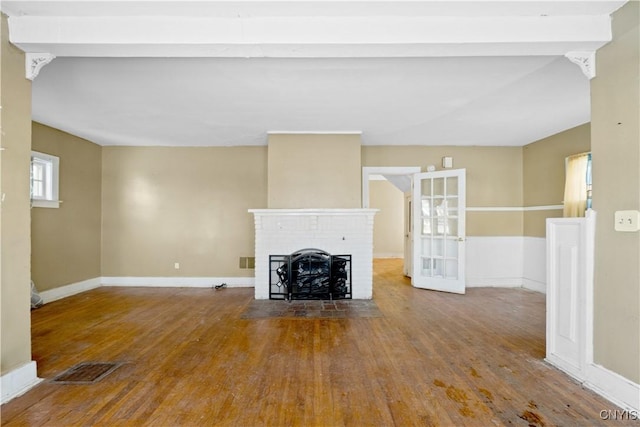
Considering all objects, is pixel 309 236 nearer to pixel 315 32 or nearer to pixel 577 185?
pixel 315 32

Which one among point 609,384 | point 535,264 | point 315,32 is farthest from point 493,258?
point 315,32

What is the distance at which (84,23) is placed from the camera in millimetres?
2076

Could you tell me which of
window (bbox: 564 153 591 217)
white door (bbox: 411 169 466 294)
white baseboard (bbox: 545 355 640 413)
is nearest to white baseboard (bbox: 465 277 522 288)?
white door (bbox: 411 169 466 294)

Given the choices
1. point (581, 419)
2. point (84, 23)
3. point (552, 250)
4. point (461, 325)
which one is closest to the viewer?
point (581, 419)

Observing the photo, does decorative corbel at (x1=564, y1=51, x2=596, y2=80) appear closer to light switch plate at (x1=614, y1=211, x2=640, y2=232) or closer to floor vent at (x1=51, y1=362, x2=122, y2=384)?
light switch plate at (x1=614, y1=211, x2=640, y2=232)

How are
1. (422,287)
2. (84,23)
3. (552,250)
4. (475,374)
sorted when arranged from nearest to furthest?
(84,23) < (475,374) < (552,250) < (422,287)

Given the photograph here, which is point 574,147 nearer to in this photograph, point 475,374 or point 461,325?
point 461,325

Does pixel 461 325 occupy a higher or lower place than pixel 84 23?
lower

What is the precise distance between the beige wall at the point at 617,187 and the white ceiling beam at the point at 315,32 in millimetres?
168

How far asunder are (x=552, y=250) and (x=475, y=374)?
3.82 ft

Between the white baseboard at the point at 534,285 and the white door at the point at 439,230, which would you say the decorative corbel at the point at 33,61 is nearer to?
the white door at the point at 439,230

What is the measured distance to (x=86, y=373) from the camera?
93.7 inches

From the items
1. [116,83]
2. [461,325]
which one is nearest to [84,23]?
[116,83]

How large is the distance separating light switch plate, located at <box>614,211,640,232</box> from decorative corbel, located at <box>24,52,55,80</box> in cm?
393
